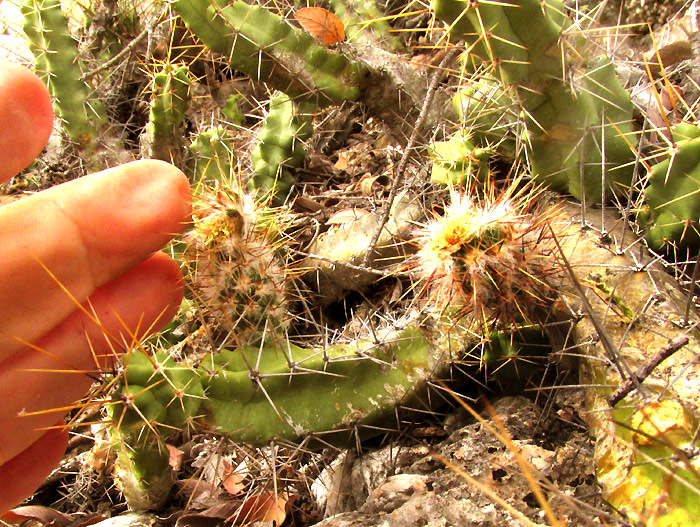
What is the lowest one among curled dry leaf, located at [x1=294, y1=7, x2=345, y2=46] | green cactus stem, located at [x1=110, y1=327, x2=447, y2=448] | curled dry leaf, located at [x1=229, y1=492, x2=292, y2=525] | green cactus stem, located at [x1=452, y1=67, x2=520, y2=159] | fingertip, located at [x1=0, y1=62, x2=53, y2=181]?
curled dry leaf, located at [x1=229, y1=492, x2=292, y2=525]

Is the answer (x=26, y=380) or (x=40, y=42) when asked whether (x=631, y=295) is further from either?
(x=40, y=42)

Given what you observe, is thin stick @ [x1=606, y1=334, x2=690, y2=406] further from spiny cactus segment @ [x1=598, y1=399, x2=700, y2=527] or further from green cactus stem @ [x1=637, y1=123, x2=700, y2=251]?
green cactus stem @ [x1=637, y1=123, x2=700, y2=251]

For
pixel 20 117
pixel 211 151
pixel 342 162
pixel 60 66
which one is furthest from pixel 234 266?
pixel 60 66

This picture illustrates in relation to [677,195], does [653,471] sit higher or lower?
lower

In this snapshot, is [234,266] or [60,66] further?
[60,66]

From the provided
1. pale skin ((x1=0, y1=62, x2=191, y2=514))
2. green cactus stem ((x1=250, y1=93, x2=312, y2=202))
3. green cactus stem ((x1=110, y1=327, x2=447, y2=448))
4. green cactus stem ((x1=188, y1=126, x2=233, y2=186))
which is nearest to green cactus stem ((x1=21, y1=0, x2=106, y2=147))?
green cactus stem ((x1=188, y1=126, x2=233, y2=186))

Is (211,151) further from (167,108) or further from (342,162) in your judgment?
(342,162)

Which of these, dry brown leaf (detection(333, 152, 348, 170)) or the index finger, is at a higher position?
the index finger

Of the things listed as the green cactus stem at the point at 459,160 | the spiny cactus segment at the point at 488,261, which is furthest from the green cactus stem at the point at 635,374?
the green cactus stem at the point at 459,160
